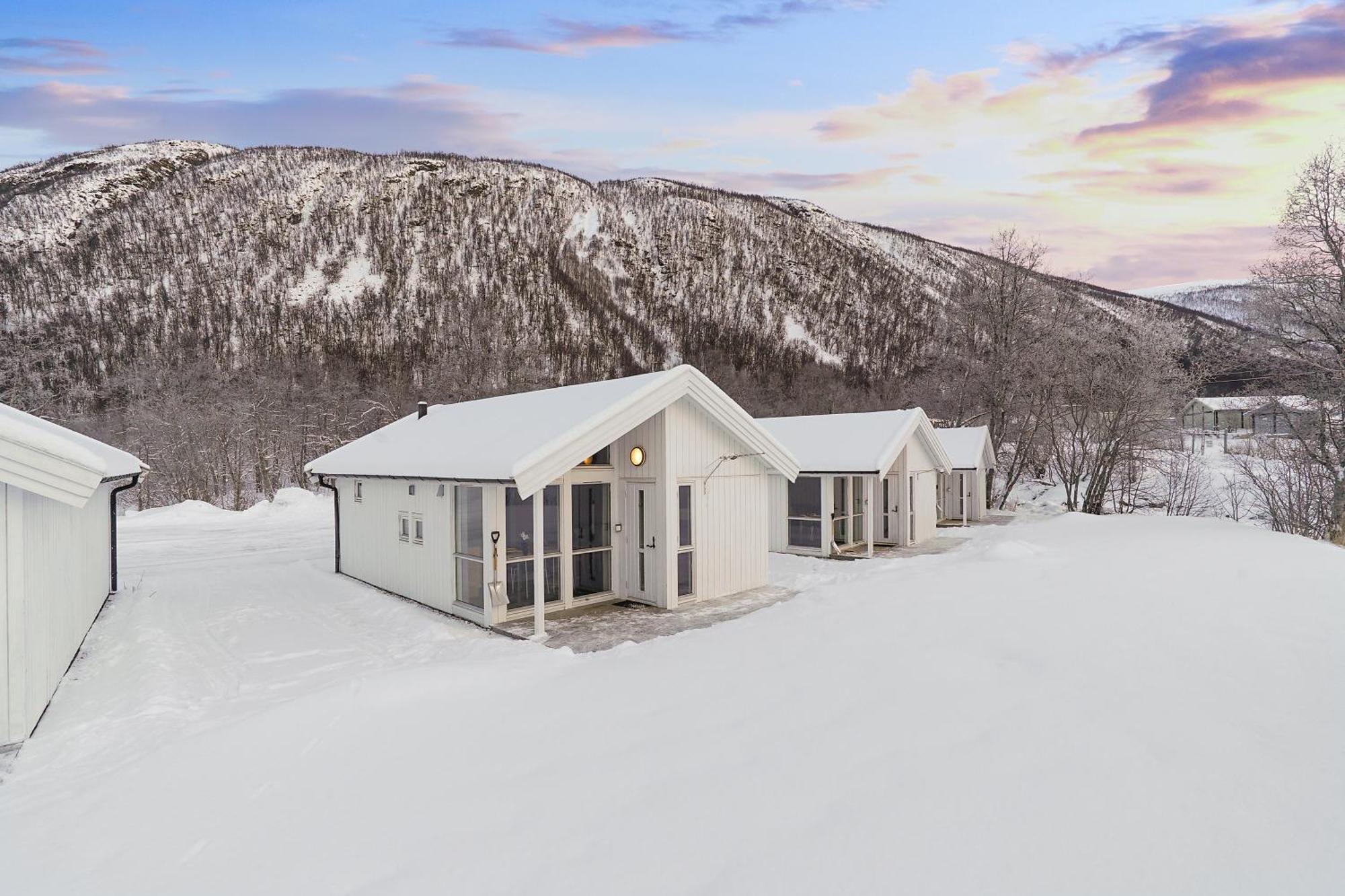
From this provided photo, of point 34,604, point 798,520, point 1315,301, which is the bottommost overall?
point 798,520

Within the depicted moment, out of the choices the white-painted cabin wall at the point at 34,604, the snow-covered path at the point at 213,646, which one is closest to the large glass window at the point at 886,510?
the snow-covered path at the point at 213,646

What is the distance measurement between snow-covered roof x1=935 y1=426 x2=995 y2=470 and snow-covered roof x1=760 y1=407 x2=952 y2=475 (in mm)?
4398

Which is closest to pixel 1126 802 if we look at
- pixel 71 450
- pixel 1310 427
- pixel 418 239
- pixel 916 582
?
pixel 916 582

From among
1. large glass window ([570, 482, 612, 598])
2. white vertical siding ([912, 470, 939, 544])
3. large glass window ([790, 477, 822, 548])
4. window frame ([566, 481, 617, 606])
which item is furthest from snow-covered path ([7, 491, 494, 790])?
white vertical siding ([912, 470, 939, 544])

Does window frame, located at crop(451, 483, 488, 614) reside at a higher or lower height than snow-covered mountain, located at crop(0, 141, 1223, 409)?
lower

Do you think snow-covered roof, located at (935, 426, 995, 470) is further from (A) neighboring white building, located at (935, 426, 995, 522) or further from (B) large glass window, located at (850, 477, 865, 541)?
(B) large glass window, located at (850, 477, 865, 541)

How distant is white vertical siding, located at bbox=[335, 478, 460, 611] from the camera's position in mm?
10047

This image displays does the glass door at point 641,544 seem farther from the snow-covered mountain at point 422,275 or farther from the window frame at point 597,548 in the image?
the snow-covered mountain at point 422,275

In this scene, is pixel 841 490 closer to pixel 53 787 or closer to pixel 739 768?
pixel 739 768

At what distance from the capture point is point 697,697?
200 inches

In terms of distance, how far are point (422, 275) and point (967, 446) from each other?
70.3 meters

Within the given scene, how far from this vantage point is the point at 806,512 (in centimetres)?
1617

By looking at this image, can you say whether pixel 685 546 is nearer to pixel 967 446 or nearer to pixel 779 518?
pixel 779 518

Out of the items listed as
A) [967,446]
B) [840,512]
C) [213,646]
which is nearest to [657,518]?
[213,646]
